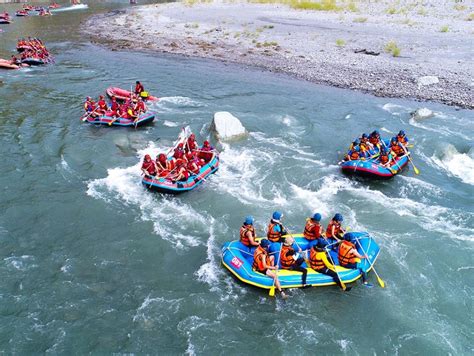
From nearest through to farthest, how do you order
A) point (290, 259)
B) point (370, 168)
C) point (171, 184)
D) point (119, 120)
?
point (290, 259), point (171, 184), point (370, 168), point (119, 120)

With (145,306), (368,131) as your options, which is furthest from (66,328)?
(368,131)

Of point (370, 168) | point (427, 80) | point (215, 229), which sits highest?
point (427, 80)

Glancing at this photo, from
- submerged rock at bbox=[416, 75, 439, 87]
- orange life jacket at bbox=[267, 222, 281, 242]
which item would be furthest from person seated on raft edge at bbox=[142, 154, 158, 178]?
submerged rock at bbox=[416, 75, 439, 87]

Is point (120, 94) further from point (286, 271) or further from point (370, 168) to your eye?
point (286, 271)

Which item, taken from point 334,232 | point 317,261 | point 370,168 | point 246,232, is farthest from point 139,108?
point 317,261

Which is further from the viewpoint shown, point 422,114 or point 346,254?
point 422,114

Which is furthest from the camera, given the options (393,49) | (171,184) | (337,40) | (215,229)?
(337,40)
